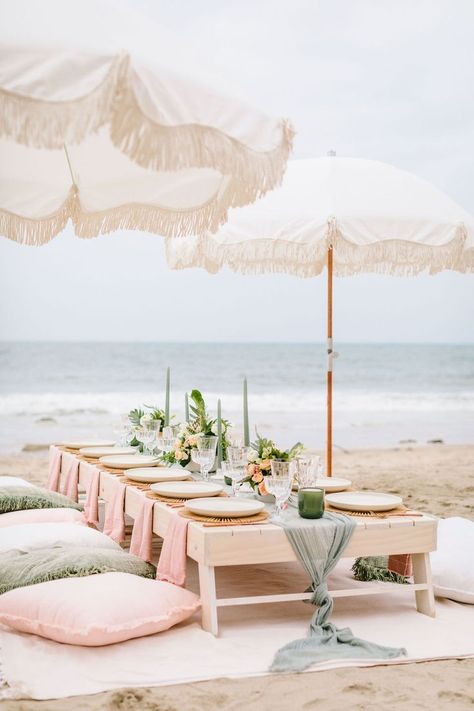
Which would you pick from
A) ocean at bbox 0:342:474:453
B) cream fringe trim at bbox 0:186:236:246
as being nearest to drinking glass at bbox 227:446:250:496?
cream fringe trim at bbox 0:186:236:246

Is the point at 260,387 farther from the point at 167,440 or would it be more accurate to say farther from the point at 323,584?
the point at 323,584

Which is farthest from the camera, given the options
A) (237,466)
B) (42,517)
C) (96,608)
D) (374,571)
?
(42,517)

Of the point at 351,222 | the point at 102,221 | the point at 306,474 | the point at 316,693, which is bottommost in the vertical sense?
the point at 316,693

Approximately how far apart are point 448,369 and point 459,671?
26.4 meters

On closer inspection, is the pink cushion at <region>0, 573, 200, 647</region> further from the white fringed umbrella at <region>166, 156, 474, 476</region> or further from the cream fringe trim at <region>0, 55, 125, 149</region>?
the white fringed umbrella at <region>166, 156, 474, 476</region>

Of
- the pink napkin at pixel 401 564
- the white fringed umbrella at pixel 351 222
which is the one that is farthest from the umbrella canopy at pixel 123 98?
the pink napkin at pixel 401 564

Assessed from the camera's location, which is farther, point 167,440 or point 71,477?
point 71,477

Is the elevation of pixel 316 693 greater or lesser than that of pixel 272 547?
lesser

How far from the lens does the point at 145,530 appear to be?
390cm

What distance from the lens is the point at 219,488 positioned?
3.99 m

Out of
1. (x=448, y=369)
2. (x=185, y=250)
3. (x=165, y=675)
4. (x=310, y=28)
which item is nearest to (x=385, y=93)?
(x=310, y=28)

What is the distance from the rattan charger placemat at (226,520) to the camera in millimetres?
3441

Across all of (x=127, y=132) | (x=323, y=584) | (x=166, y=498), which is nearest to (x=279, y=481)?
(x=323, y=584)

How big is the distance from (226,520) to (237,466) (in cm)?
58
